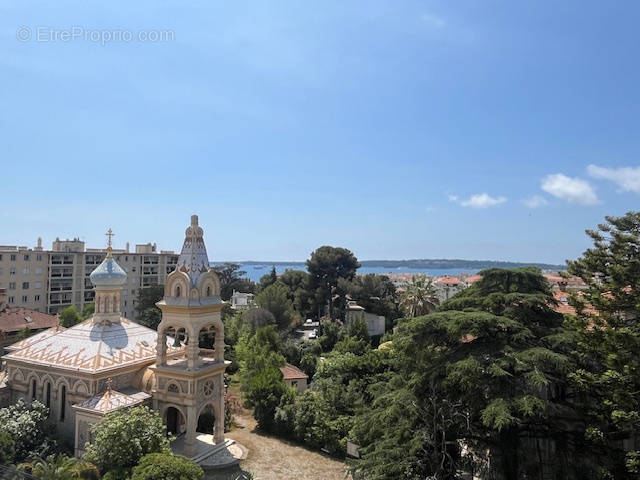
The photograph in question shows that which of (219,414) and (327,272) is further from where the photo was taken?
(327,272)

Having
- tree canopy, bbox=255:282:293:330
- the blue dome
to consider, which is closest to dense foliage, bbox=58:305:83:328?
tree canopy, bbox=255:282:293:330

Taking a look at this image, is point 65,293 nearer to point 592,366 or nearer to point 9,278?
point 9,278

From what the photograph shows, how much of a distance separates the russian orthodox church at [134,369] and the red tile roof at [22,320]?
19.3 m

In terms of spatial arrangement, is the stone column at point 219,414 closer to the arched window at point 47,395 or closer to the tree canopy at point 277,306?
the arched window at point 47,395

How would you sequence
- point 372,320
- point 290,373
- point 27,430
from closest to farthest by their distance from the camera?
point 27,430 → point 290,373 → point 372,320

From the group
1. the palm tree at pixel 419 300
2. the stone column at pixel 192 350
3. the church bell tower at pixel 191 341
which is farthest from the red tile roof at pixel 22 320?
the palm tree at pixel 419 300

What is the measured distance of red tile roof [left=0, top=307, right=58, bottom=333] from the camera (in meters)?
41.0

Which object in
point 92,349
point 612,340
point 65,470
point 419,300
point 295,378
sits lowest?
point 295,378

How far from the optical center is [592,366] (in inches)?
574

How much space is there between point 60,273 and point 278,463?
4901cm

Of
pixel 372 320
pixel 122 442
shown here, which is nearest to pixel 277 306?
pixel 372 320

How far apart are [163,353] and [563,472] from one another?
58.7 ft

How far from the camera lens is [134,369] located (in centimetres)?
2323

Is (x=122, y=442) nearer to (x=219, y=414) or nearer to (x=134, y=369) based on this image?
(x=134, y=369)
